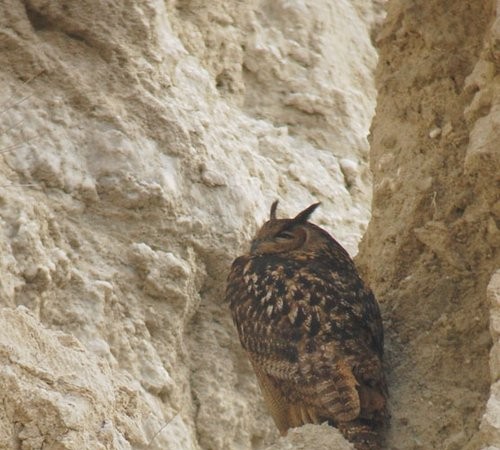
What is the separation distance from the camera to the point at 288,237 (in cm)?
707

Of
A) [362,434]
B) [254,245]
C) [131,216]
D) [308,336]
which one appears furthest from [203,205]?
[362,434]

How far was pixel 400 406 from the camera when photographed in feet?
19.8

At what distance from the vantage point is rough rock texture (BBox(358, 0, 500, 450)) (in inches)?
229

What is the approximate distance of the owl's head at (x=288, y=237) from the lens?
275 inches

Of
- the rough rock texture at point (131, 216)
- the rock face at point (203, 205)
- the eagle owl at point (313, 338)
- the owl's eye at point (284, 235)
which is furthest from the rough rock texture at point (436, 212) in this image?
the rough rock texture at point (131, 216)

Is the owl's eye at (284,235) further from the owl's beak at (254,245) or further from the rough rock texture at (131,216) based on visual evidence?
the rough rock texture at (131,216)

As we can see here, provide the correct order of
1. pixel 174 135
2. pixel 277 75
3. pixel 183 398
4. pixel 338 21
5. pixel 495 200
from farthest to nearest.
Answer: pixel 338 21 → pixel 277 75 → pixel 174 135 → pixel 183 398 → pixel 495 200

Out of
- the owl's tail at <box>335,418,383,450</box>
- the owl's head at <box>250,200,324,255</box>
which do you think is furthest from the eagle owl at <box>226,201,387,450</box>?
the owl's head at <box>250,200,324,255</box>

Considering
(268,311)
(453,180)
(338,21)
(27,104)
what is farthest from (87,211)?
(338,21)

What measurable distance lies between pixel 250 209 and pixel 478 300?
85.9 inches

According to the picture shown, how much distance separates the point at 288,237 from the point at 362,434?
4.79 ft

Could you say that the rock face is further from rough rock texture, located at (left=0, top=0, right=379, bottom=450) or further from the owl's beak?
the owl's beak

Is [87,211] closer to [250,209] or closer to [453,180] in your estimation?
[250,209]

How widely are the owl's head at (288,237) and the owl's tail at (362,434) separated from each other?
123cm
